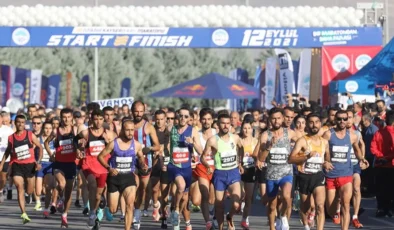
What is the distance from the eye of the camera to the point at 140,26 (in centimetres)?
3362

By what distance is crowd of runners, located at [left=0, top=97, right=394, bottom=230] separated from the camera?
15445 millimetres

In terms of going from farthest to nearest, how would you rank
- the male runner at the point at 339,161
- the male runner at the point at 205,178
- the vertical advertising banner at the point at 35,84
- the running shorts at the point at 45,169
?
the vertical advertising banner at the point at 35,84 → the running shorts at the point at 45,169 → the male runner at the point at 205,178 → the male runner at the point at 339,161

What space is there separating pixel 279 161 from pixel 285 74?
59.4ft

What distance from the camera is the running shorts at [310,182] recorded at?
606 inches

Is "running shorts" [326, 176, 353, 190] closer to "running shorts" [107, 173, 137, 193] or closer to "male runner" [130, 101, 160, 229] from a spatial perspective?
"running shorts" [107, 173, 137, 193]

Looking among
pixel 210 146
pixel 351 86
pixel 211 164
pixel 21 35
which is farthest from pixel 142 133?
pixel 21 35

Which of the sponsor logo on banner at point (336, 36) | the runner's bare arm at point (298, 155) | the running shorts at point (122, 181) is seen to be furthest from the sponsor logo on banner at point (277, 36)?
the runner's bare arm at point (298, 155)

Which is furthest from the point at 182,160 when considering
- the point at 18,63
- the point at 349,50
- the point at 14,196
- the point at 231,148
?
the point at 18,63

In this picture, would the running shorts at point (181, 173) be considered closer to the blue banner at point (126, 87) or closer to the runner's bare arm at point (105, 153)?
the runner's bare arm at point (105, 153)

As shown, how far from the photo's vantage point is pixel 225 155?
1602cm

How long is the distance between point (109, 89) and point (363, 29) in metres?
75.6

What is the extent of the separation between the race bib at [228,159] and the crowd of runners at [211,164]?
1cm

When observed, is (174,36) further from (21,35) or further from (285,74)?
(21,35)

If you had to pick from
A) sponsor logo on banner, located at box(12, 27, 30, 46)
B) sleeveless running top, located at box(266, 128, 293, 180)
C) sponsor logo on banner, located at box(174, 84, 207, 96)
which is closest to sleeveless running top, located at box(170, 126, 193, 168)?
sleeveless running top, located at box(266, 128, 293, 180)
